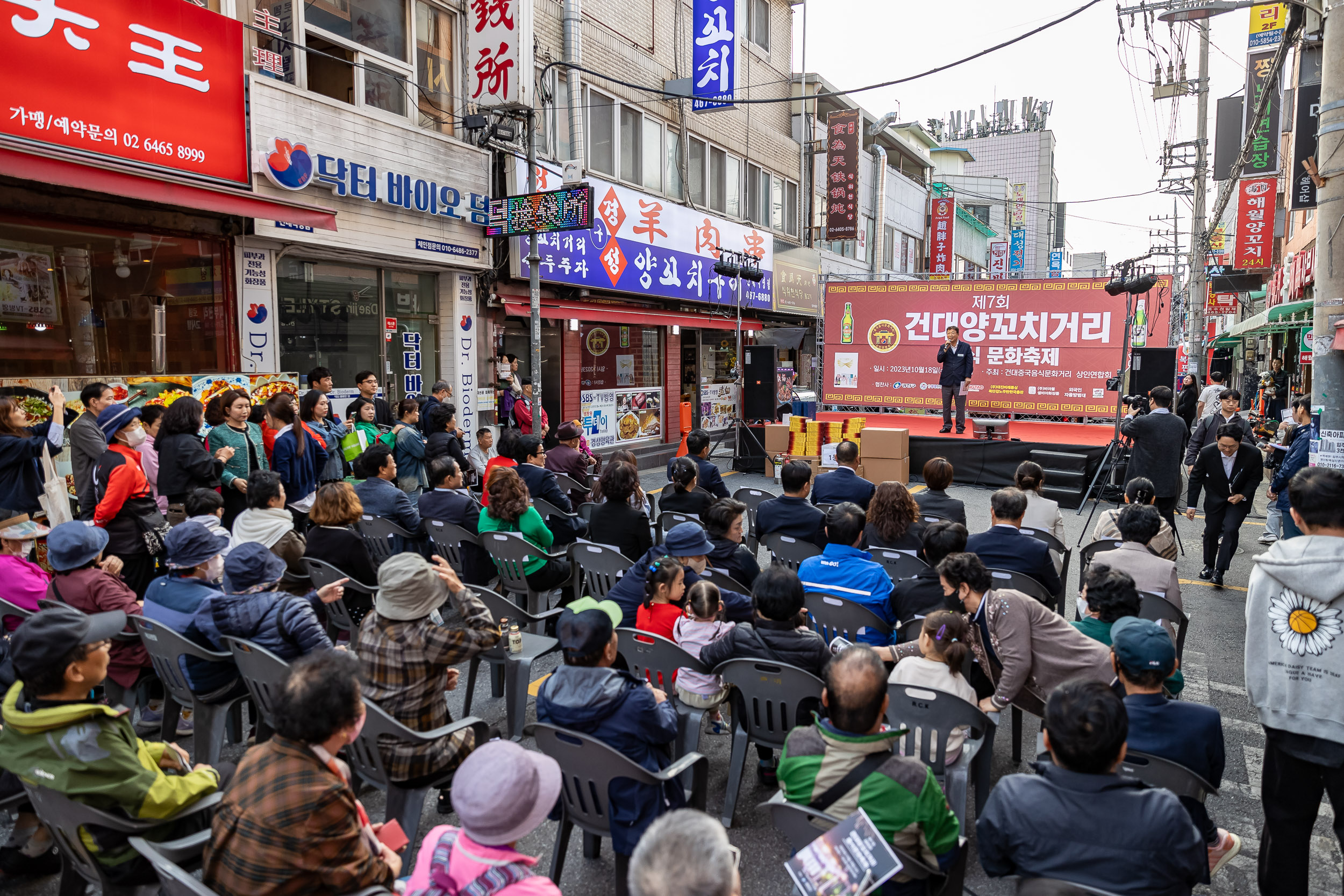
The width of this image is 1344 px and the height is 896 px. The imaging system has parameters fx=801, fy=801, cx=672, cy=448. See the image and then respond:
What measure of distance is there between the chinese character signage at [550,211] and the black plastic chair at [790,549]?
5.55 metres

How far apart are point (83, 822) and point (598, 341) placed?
13.2 m

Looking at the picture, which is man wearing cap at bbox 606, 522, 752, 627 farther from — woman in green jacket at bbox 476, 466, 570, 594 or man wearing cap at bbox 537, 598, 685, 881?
man wearing cap at bbox 537, 598, 685, 881

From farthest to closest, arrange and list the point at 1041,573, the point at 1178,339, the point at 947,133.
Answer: the point at 947,133 < the point at 1178,339 < the point at 1041,573

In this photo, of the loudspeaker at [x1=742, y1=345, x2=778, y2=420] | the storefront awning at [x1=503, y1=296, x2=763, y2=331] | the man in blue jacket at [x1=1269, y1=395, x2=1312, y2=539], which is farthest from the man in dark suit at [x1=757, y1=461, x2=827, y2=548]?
the loudspeaker at [x1=742, y1=345, x2=778, y2=420]

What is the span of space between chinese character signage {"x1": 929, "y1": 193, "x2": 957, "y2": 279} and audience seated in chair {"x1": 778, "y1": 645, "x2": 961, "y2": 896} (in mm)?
32513

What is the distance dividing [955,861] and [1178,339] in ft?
140

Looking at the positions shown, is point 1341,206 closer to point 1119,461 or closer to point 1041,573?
point 1041,573

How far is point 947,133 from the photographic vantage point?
7469 cm

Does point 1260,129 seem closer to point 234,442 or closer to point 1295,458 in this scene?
point 1295,458

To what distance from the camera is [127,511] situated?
16.5 feet

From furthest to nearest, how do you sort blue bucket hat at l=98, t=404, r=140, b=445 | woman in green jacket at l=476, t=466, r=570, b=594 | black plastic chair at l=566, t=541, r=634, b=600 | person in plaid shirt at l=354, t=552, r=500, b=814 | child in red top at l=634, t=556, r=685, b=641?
blue bucket hat at l=98, t=404, r=140, b=445 → woman in green jacket at l=476, t=466, r=570, b=594 → black plastic chair at l=566, t=541, r=634, b=600 → child in red top at l=634, t=556, r=685, b=641 → person in plaid shirt at l=354, t=552, r=500, b=814

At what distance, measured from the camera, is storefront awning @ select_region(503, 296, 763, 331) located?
40.4ft

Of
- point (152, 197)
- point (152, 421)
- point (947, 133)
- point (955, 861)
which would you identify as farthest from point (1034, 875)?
point (947, 133)

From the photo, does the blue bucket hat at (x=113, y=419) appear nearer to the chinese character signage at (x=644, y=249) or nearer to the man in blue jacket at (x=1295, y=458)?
the chinese character signage at (x=644, y=249)
